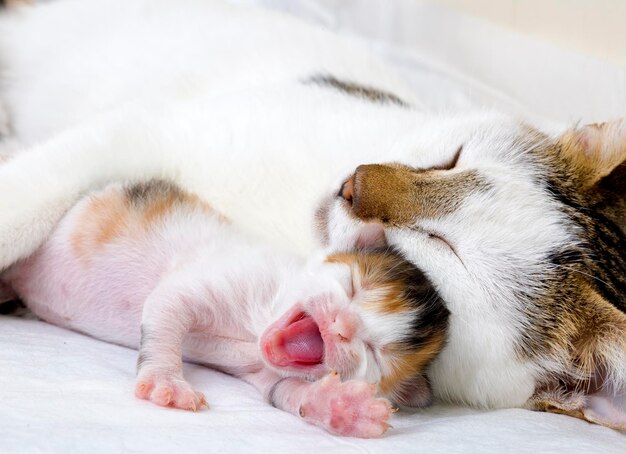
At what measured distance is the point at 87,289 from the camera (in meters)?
1.70

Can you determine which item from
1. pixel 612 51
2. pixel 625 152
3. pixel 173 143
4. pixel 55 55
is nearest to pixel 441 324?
pixel 625 152

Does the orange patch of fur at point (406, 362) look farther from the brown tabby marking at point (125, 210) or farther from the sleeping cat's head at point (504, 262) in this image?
the brown tabby marking at point (125, 210)

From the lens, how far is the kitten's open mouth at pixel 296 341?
4.39ft

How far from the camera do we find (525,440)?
1288 millimetres

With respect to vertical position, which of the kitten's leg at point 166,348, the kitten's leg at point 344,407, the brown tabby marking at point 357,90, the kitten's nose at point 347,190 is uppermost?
the brown tabby marking at point 357,90

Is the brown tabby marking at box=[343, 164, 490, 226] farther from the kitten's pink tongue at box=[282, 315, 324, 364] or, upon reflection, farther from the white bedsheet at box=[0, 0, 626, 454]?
the white bedsheet at box=[0, 0, 626, 454]

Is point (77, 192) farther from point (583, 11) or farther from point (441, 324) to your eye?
point (583, 11)

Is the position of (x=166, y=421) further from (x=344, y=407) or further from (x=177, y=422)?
(x=344, y=407)

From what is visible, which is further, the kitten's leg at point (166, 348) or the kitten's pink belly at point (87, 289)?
the kitten's pink belly at point (87, 289)

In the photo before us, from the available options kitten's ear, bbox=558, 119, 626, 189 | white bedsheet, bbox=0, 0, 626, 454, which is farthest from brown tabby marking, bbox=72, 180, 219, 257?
kitten's ear, bbox=558, 119, 626, 189

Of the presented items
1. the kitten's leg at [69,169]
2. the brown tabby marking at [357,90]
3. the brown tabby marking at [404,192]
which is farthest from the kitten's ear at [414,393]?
the brown tabby marking at [357,90]

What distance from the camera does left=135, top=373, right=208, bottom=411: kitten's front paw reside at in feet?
4.25

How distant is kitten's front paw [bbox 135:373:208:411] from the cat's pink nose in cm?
25

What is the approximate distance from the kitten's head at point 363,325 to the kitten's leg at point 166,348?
16cm
